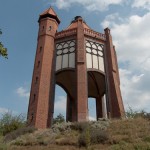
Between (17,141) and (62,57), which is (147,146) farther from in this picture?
(62,57)

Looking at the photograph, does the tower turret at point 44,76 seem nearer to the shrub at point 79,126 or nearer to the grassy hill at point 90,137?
the grassy hill at point 90,137

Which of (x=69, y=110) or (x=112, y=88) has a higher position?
(x=112, y=88)

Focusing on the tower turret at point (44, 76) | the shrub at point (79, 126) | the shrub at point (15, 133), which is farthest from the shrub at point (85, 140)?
the tower turret at point (44, 76)

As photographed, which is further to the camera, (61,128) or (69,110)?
(69,110)

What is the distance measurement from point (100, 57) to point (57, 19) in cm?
752

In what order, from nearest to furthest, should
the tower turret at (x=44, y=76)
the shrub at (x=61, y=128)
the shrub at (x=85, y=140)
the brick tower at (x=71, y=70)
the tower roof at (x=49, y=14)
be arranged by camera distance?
the shrub at (x=85, y=140)
the shrub at (x=61, y=128)
the tower turret at (x=44, y=76)
the brick tower at (x=71, y=70)
the tower roof at (x=49, y=14)

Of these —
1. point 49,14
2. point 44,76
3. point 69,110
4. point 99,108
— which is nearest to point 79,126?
point 44,76

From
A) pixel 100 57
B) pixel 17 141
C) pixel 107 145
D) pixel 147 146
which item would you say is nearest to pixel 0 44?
pixel 147 146

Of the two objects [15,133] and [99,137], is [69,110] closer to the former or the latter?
[15,133]

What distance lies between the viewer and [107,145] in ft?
48.3

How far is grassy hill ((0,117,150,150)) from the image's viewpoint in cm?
1420

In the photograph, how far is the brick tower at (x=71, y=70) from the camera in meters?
25.3

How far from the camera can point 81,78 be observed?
85.8 ft

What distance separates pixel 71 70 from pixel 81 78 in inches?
107
